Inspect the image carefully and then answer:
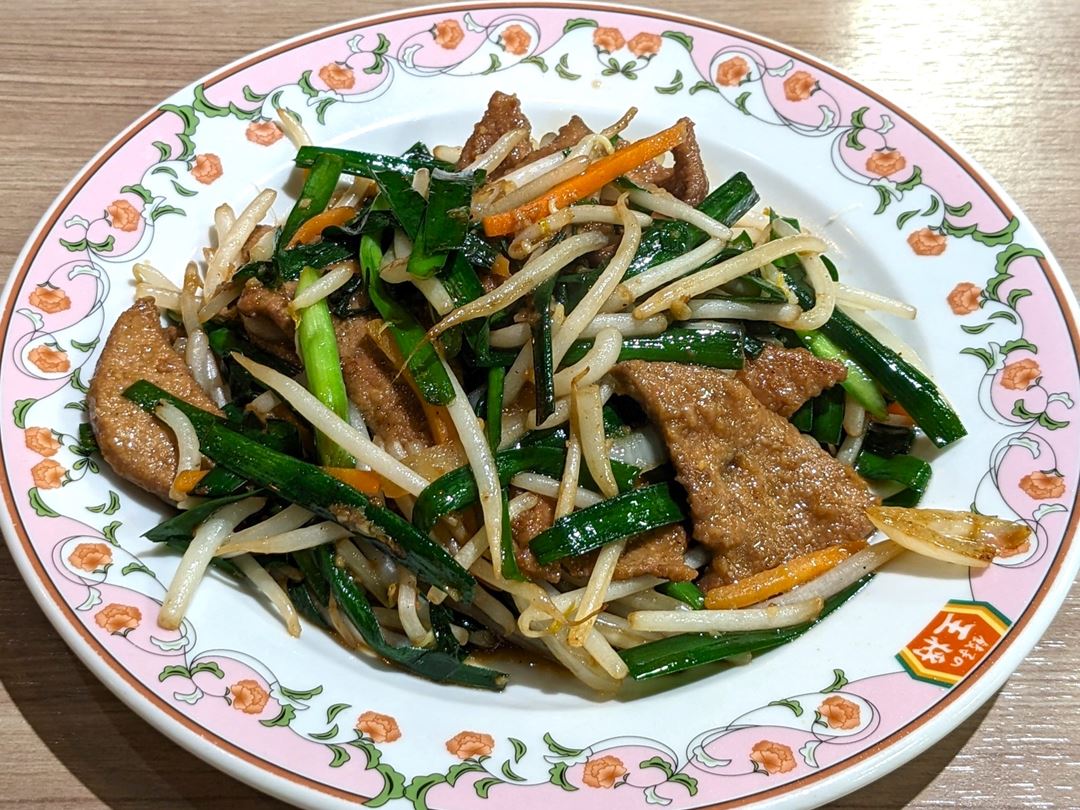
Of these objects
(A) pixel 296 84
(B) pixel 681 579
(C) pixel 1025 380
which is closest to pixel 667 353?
(B) pixel 681 579

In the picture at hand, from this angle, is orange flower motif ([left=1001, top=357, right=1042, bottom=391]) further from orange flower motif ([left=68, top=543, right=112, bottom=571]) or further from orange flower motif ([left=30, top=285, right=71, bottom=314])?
orange flower motif ([left=30, top=285, right=71, bottom=314])

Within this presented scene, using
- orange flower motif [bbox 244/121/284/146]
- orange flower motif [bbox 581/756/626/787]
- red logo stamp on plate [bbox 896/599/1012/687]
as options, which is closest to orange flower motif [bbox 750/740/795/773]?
orange flower motif [bbox 581/756/626/787]

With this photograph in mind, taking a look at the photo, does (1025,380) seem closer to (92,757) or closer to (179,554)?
(179,554)

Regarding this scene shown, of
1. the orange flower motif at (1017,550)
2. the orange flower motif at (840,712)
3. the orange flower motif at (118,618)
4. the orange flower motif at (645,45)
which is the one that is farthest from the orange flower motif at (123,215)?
the orange flower motif at (1017,550)

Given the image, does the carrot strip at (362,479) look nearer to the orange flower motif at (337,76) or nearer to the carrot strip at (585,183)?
the carrot strip at (585,183)

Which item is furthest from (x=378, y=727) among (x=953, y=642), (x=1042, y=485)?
(x=1042, y=485)

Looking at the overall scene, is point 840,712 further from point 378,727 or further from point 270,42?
point 270,42
